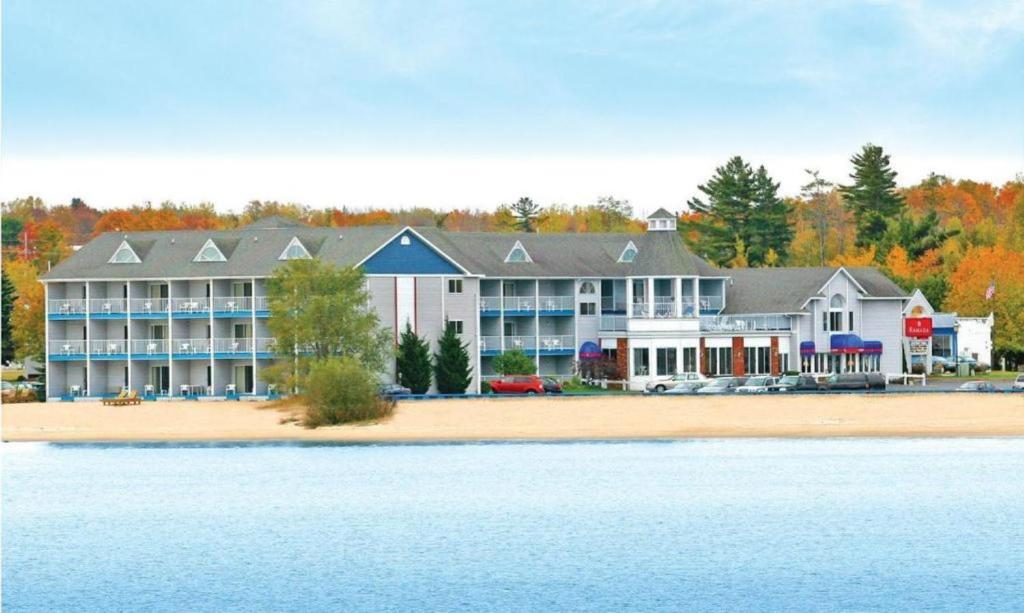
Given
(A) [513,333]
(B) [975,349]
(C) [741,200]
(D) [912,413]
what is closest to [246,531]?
(D) [912,413]

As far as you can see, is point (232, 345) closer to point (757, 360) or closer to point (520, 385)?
point (520, 385)

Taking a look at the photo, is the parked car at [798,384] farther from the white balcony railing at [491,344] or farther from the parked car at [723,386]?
the white balcony railing at [491,344]

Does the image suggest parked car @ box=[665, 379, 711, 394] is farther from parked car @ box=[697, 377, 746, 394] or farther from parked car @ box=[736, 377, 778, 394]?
parked car @ box=[736, 377, 778, 394]

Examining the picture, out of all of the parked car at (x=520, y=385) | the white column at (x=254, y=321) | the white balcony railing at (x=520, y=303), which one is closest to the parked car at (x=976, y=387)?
the parked car at (x=520, y=385)

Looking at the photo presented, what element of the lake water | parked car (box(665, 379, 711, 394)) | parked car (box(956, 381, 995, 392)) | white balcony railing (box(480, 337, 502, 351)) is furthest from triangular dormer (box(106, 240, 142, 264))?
parked car (box(956, 381, 995, 392))

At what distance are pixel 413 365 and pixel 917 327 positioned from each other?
35347 mm

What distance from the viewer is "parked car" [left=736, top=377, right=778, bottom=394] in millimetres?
99375

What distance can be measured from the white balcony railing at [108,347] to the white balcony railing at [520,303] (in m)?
22.6

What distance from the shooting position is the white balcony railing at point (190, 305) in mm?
104688

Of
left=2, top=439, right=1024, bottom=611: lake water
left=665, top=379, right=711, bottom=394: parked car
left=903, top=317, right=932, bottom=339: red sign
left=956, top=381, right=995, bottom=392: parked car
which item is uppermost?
left=903, top=317, right=932, bottom=339: red sign

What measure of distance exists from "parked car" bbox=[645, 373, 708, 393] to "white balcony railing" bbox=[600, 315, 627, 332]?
580cm

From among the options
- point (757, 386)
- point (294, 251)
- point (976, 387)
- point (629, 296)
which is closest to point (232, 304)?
point (294, 251)

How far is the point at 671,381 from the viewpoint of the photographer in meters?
105

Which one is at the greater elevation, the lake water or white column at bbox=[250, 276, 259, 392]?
white column at bbox=[250, 276, 259, 392]
